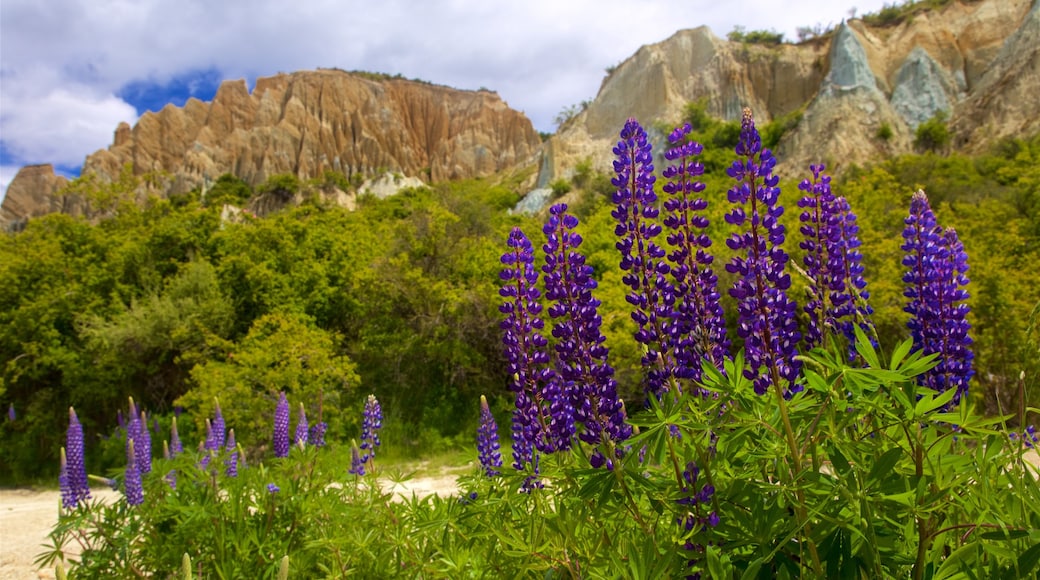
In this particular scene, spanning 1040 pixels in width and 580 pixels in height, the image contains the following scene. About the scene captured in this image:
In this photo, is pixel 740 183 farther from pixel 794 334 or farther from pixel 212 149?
pixel 212 149

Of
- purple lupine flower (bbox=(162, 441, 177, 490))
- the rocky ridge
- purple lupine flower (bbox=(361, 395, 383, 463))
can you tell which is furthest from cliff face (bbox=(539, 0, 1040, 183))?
purple lupine flower (bbox=(162, 441, 177, 490))

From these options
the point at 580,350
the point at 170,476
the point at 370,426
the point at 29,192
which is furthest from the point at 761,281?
the point at 29,192

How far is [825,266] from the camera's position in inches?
98.8

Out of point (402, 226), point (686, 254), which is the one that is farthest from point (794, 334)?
point (402, 226)

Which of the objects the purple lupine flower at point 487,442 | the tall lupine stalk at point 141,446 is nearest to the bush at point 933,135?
the purple lupine flower at point 487,442

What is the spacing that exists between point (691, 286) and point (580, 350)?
19.8 inches

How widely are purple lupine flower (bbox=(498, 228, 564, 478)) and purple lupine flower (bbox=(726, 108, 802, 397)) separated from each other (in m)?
0.84

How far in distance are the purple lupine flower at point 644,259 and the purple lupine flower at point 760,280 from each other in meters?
0.28

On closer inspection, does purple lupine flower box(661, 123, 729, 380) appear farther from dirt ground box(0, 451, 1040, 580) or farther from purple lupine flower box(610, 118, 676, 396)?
dirt ground box(0, 451, 1040, 580)

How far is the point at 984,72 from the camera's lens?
111 feet

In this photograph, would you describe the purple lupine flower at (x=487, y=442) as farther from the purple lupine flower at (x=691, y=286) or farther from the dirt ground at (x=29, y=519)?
the dirt ground at (x=29, y=519)

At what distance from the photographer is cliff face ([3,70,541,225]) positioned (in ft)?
269

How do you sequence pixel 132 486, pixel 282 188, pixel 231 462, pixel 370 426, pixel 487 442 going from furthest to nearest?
pixel 282 188, pixel 231 462, pixel 370 426, pixel 132 486, pixel 487 442

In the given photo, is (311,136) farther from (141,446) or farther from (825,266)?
(825,266)
